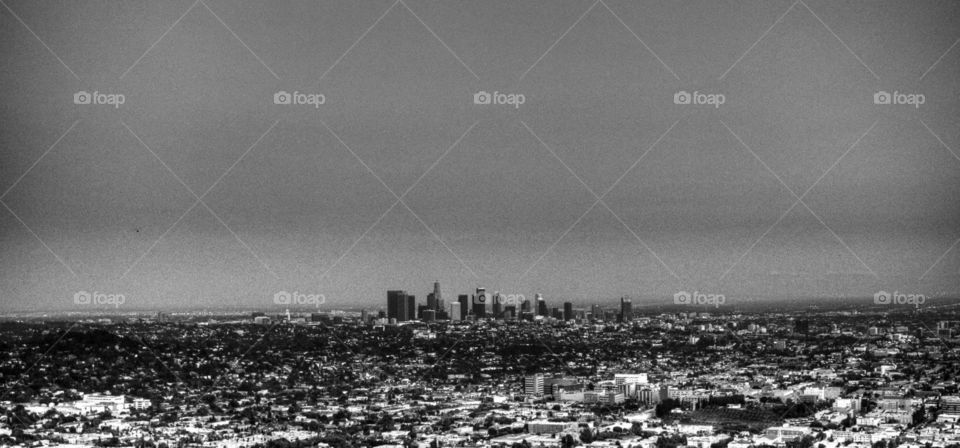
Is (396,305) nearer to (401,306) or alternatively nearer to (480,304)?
(401,306)

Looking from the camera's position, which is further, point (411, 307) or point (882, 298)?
point (411, 307)

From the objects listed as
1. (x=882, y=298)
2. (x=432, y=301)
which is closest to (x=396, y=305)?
(x=432, y=301)

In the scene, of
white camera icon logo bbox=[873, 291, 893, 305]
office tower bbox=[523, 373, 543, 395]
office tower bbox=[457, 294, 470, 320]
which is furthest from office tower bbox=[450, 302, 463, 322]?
white camera icon logo bbox=[873, 291, 893, 305]

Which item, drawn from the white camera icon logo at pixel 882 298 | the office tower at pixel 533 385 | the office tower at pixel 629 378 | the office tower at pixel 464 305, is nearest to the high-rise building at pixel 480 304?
the office tower at pixel 464 305

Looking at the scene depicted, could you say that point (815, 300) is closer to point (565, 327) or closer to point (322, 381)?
point (565, 327)

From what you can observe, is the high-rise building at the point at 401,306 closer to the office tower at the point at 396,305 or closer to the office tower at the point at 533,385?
the office tower at the point at 396,305

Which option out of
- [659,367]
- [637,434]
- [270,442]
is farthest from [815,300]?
[270,442]

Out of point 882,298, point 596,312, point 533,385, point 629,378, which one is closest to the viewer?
point 629,378

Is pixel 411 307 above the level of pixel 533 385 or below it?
above
